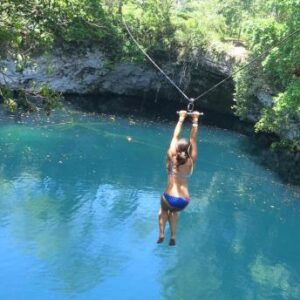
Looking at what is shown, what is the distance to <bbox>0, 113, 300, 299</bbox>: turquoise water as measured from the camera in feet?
38.0

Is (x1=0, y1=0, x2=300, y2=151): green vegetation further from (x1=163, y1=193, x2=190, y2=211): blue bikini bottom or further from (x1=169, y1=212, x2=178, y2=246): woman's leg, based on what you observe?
(x1=163, y1=193, x2=190, y2=211): blue bikini bottom

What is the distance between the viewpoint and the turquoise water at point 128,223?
11570 millimetres

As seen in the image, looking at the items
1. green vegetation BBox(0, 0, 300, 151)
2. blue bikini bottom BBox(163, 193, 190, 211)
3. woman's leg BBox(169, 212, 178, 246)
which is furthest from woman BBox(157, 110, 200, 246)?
green vegetation BBox(0, 0, 300, 151)

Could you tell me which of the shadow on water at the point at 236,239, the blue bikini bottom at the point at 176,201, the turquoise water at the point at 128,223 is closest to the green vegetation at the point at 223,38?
the turquoise water at the point at 128,223

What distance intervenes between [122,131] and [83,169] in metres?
5.83

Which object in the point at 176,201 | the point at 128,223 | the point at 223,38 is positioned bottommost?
the point at 128,223

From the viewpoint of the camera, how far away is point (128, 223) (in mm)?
14555

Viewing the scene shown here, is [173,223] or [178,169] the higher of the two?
[178,169]

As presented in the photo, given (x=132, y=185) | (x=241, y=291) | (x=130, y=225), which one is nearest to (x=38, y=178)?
(x=132, y=185)

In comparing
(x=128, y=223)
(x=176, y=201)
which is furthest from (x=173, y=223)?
(x=128, y=223)

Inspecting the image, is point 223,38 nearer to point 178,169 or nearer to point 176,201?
point 178,169

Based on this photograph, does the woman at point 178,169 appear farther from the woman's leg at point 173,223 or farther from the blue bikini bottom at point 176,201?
the woman's leg at point 173,223

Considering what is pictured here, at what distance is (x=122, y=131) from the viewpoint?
967 inches

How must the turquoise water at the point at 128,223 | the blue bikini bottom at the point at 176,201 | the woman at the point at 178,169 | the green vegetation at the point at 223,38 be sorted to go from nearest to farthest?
the woman at the point at 178,169
the blue bikini bottom at the point at 176,201
the turquoise water at the point at 128,223
the green vegetation at the point at 223,38
